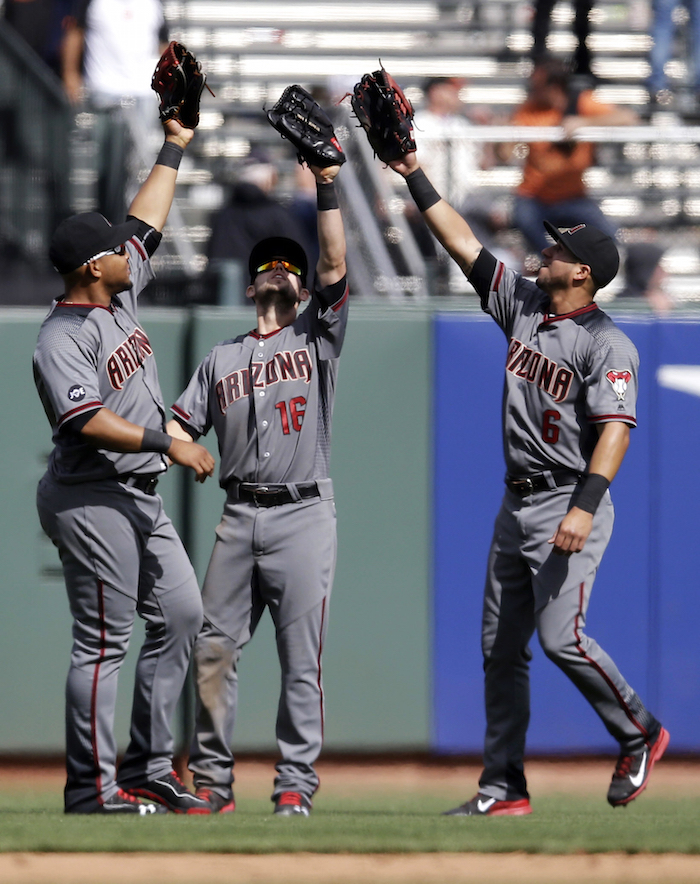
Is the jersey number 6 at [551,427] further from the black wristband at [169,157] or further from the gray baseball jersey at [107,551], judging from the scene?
the black wristband at [169,157]

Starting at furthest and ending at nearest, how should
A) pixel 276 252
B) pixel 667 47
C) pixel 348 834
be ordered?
pixel 667 47, pixel 276 252, pixel 348 834

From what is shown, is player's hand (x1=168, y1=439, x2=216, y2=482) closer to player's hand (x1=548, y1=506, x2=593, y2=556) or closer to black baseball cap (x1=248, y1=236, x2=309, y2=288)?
black baseball cap (x1=248, y1=236, x2=309, y2=288)

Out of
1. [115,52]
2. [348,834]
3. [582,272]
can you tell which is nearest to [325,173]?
[582,272]

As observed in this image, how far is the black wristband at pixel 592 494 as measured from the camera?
3.59 m

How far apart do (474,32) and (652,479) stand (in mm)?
6171

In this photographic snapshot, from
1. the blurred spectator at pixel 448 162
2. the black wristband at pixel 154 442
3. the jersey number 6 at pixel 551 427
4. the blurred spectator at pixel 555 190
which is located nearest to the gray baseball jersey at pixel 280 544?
the black wristband at pixel 154 442

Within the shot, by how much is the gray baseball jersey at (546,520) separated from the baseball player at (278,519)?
54 cm

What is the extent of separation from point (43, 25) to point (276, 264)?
174 inches

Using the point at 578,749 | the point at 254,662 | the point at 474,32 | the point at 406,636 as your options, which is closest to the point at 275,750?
the point at 254,662

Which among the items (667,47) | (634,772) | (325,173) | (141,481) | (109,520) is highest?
(667,47)

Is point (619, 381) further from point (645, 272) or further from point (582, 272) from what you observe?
point (645, 272)

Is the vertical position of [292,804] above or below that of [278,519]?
below

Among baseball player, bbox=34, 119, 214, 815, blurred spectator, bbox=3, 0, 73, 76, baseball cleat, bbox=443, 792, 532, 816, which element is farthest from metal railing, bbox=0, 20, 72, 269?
baseball cleat, bbox=443, 792, 532, 816

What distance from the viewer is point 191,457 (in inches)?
135
